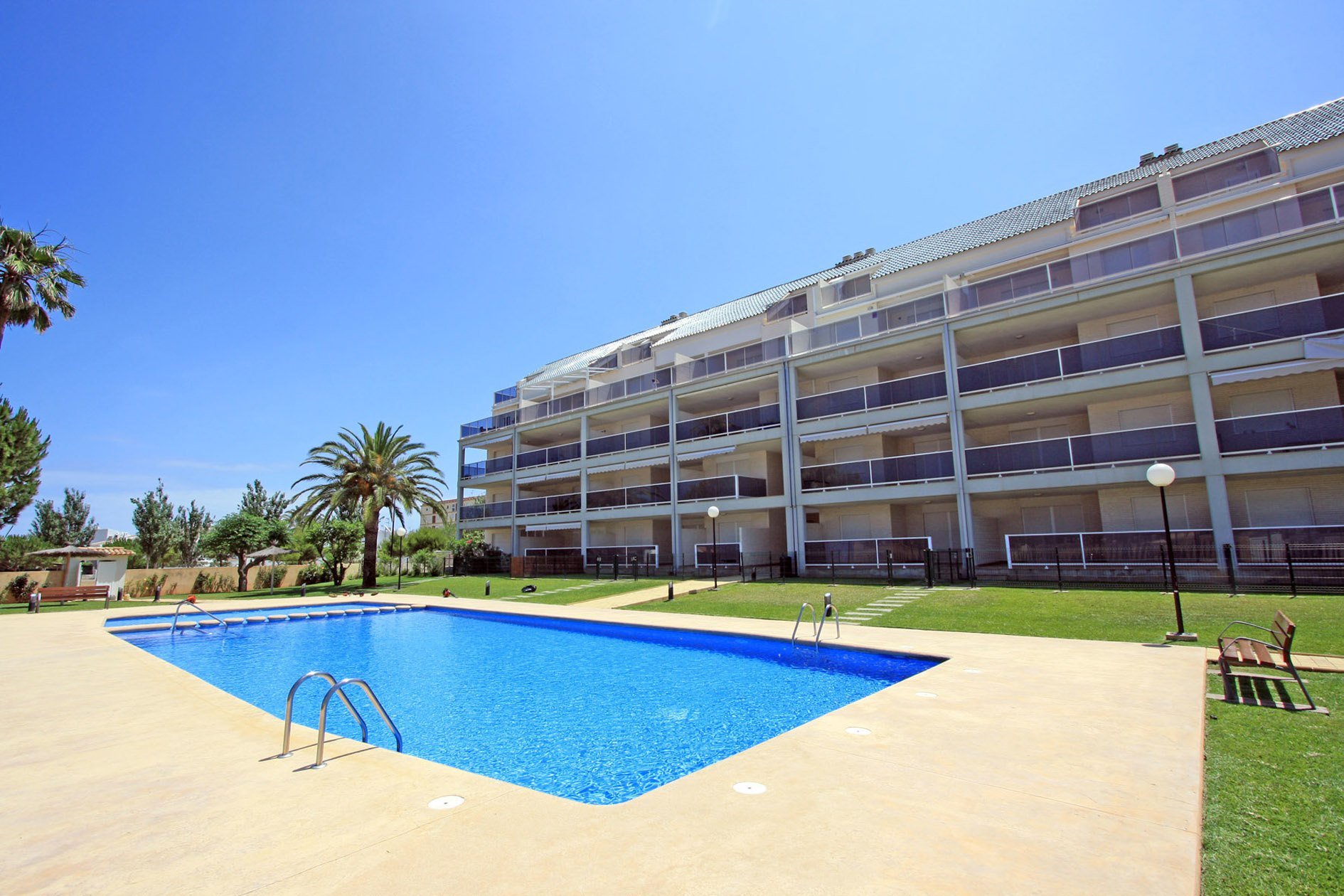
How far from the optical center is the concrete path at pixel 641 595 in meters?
20.9

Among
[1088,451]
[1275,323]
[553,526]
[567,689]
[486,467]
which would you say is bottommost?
[567,689]

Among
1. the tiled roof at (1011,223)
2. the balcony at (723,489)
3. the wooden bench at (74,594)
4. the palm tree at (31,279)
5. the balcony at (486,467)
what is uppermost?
the tiled roof at (1011,223)

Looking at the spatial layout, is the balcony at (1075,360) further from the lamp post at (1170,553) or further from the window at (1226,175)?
the lamp post at (1170,553)

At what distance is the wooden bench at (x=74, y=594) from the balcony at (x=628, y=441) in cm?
2286

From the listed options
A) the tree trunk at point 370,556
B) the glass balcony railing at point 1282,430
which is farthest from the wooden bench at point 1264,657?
the tree trunk at point 370,556

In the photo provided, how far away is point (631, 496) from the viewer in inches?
1244

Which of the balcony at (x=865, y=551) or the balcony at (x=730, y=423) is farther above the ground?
the balcony at (x=730, y=423)

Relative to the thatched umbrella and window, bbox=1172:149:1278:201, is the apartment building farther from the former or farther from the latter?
the thatched umbrella

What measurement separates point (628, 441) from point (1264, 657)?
27.0 m

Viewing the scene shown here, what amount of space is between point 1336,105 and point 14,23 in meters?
38.7

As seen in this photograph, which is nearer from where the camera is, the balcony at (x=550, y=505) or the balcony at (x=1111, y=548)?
the balcony at (x=1111, y=548)

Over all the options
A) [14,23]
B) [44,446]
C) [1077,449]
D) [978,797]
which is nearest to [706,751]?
[978,797]

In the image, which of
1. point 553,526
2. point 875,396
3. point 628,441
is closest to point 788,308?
point 875,396

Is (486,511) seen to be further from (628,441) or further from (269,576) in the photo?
(628,441)
